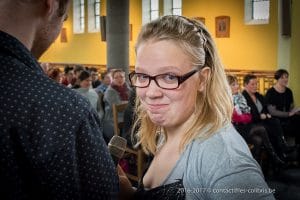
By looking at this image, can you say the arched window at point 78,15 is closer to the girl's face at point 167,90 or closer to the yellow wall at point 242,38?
the yellow wall at point 242,38

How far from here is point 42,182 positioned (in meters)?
0.93

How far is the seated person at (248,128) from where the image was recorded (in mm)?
4836

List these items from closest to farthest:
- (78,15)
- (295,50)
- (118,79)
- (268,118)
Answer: (268,118)
(118,79)
(295,50)
(78,15)

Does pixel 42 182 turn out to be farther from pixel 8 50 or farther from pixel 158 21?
pixel 158 21

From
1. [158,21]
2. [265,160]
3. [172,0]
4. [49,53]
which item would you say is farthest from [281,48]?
[49,53]

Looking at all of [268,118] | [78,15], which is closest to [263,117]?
[268,118]

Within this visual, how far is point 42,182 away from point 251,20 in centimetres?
1116

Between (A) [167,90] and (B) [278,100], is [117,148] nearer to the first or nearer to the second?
(A) [167,90]

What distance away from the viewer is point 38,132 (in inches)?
36.3

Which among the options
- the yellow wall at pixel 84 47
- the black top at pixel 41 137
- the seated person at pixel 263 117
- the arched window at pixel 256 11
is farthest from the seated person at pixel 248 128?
the yellow wall at pixel 84 47

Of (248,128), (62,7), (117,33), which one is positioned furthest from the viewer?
(117,33)

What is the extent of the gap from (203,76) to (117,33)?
28.9 ft

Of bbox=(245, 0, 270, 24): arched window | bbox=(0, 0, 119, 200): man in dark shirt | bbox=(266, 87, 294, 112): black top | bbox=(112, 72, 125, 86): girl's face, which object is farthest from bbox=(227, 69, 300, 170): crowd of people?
bbox=(245, 0, 270, 24): arched window

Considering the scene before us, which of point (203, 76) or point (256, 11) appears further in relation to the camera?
point (256, 11)
